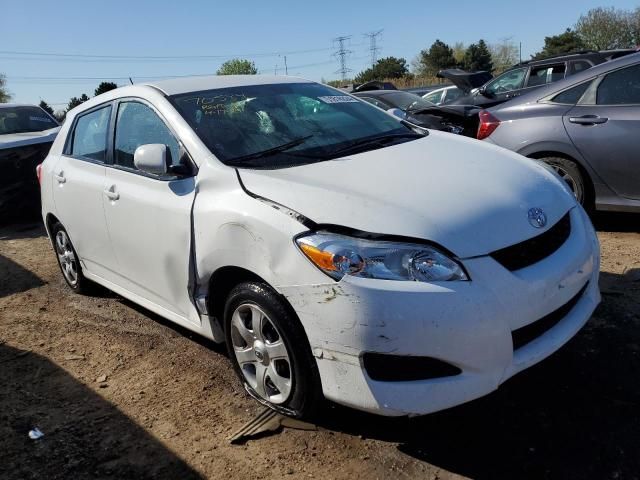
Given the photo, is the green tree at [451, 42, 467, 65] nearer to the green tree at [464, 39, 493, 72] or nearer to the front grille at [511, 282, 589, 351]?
the green tree at [464, 39, 493, 72]

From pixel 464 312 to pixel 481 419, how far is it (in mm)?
782

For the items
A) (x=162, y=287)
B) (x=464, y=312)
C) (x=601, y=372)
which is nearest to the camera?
(x=464, y=312)

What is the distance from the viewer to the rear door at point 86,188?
3959 mm

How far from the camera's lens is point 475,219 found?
2.42 meters

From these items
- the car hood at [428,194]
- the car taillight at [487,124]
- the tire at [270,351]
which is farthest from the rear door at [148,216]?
the car taillight at [487,124]

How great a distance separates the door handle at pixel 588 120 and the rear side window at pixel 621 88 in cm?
17

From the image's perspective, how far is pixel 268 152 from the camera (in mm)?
3152

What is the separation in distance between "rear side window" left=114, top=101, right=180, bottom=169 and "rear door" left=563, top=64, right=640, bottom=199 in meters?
3.53

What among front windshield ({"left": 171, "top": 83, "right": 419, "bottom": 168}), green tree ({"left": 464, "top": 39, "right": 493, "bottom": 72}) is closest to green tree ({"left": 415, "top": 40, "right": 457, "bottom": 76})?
green tree ({"left": 464, "top": 39, "right": 493, "bottom": 72})

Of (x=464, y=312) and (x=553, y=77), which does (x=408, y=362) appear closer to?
(x=464, y=312)

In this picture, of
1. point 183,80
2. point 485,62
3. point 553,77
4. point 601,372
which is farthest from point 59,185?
point 485,62

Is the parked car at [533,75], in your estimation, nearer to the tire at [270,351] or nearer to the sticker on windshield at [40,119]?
the sticker on windshield at [40,119]

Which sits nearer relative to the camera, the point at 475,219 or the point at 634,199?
the point at 475,219

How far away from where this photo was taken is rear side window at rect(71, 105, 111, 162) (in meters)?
4.04
